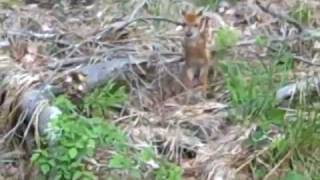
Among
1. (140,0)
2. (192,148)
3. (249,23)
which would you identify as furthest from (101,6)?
(192,148)

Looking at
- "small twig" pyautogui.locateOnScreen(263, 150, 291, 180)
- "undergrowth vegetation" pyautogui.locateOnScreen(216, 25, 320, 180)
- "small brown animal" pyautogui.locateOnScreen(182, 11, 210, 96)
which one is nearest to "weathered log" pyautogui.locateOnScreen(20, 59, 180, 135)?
"small brown animal" pyautogui.locateOnScreen(182, 11, 210, 96)

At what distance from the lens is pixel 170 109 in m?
4.26

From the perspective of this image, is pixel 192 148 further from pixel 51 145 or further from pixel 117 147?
pixel 51 145

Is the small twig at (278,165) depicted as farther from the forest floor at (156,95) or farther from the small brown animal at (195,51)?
the small brown animal at (195,51)

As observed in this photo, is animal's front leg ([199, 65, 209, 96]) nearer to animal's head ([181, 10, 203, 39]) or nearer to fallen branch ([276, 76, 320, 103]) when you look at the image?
animal's head ([181, 10, 203, 39])

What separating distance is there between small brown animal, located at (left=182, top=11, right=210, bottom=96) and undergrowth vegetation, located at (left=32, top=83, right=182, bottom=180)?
64 cm

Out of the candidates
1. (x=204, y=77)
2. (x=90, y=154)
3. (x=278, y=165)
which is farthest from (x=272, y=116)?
(x=90, y=154)

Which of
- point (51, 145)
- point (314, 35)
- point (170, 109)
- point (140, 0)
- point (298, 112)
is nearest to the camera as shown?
point (51, 145)

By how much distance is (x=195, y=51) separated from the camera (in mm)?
4277

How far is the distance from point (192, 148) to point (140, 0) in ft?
5.22

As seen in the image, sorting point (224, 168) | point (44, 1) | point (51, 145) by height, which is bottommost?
point (224, 168)

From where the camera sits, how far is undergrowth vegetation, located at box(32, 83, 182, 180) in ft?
11.7

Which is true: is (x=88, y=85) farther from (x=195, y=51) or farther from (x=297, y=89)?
(x=297, y=89)

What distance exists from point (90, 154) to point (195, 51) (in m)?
0.94
